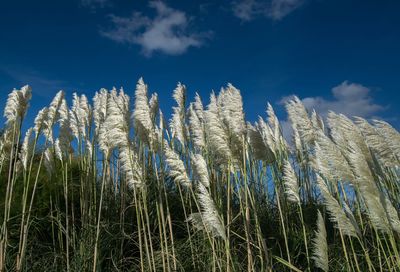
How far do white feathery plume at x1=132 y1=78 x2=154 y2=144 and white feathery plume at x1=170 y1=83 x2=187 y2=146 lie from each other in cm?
45

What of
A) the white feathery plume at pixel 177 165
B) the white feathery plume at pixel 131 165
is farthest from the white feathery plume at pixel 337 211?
the white feathery plume at pixel 131 165

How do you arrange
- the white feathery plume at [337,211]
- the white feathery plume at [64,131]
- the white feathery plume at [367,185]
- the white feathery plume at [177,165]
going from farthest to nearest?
the white feathery plume at [64,131]
the white feathery plume at [177,165]
the white feathery plume at [337,211]
the white feathery plume at [367,185]

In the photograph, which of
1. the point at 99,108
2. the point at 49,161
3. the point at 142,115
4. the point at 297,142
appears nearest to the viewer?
the point at 142,115

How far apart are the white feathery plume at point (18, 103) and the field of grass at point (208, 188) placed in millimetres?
13

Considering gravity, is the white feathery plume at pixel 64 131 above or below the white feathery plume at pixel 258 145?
above

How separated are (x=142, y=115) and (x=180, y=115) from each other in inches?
32.0

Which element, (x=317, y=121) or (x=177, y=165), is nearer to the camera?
(x=177, y=165)

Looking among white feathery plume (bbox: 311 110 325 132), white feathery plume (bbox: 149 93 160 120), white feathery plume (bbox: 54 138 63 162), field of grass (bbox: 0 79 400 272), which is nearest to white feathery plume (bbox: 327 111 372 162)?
field of grass (bbox: 0 79 400 272)

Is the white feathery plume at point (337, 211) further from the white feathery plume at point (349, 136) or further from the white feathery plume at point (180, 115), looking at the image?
the white feathery plume at point (180, 115)

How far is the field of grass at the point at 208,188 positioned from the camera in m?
2.61

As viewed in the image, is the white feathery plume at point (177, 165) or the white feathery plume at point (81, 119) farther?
the white feathery plume at point (81, 119)

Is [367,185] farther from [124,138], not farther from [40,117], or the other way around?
[40,117]

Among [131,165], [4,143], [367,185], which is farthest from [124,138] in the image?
[367,185]

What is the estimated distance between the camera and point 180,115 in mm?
4383
